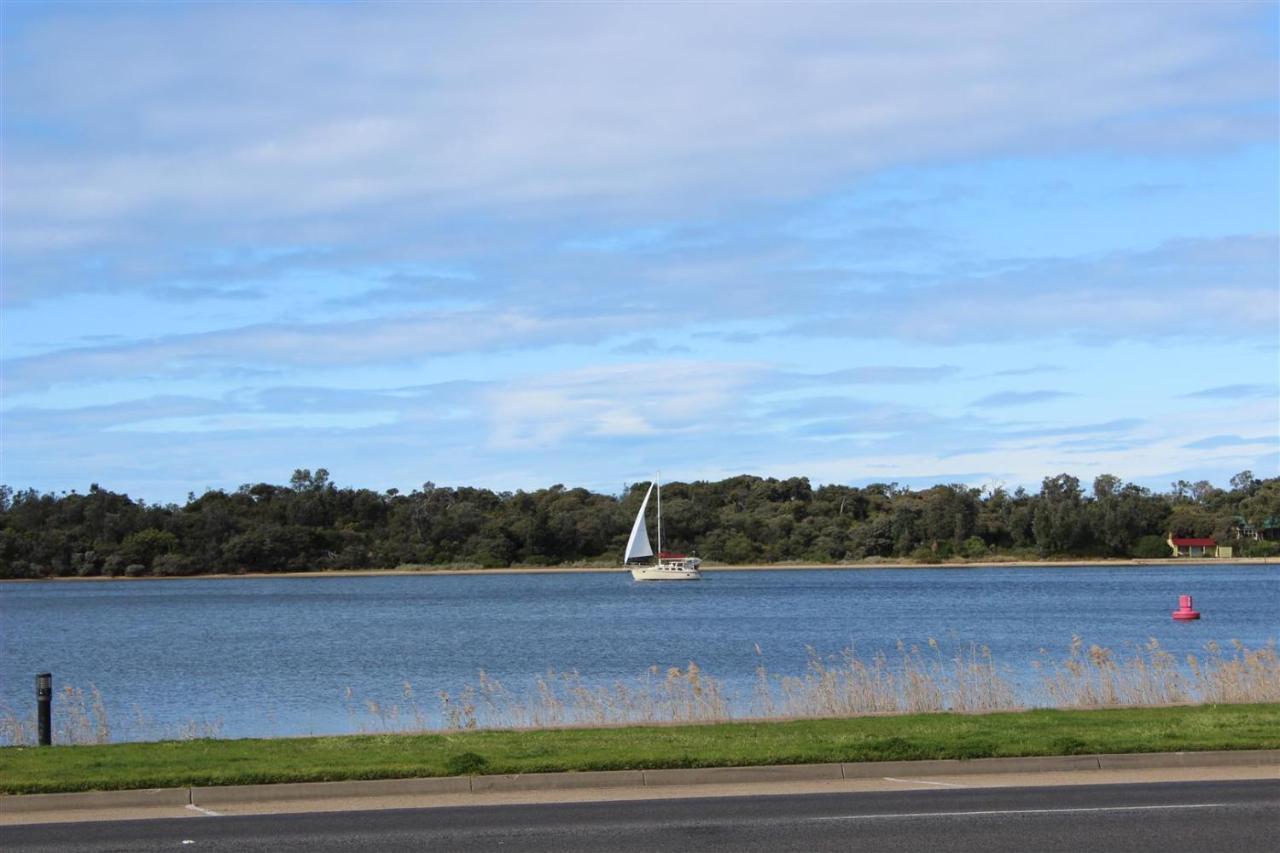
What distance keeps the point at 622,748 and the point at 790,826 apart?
15.0 ft

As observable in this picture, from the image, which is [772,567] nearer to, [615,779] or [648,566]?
[648,566]

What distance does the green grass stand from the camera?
54.9 feet

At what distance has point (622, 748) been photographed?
18.1 metres

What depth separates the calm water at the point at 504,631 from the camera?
131ft

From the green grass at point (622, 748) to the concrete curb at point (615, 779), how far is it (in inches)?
8.1

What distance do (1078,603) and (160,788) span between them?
73460 mm

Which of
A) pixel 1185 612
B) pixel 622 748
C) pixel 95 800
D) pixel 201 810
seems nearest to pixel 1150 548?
pixel 1185 612

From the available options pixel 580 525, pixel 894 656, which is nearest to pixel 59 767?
pixel 894 656

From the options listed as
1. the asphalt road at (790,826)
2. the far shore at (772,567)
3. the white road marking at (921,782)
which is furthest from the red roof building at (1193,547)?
the asphalt road at (790,826)

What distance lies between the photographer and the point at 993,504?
15950 cm

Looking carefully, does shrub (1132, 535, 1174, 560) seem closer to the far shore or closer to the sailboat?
the far shore

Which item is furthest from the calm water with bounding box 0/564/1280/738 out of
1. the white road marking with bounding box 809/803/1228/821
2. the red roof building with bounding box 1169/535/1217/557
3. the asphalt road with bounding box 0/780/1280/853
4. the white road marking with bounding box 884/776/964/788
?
the red roof building with bounding box 1169/535/1217/557

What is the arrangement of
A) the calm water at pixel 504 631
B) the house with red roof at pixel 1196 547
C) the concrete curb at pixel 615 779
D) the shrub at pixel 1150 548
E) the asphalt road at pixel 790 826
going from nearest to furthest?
1. the asphalt road at pixel 790 826
2. the concrete curb at pixel 615 779
3. the calm water at pixel 504 631
4. the shrub at pixel 1150 548
5. the house with red roof at pixel 1196 547

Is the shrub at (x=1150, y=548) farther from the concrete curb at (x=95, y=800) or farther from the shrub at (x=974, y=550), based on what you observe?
the concrete curb at (x=95, y=800)
